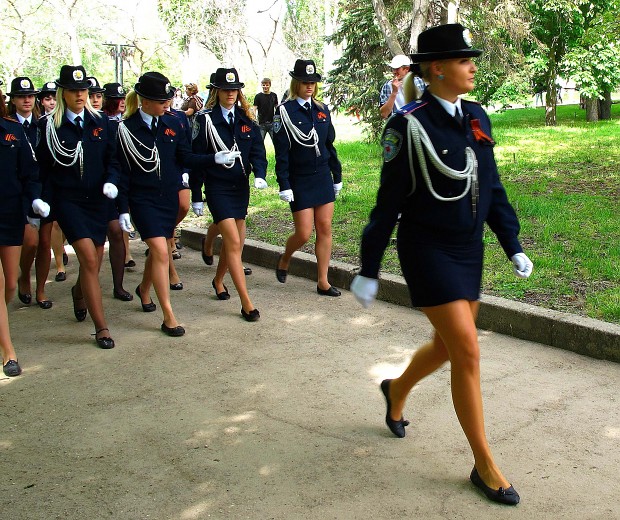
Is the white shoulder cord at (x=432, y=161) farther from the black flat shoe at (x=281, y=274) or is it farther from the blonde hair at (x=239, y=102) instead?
the black flat shoe at (x=281, y=274)

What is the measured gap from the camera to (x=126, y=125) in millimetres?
7035

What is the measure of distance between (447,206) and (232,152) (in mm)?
3710

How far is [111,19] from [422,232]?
3915cm

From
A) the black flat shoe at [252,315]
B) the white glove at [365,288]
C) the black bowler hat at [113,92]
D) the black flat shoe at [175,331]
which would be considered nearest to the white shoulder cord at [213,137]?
the black flat shoe at [252,315]

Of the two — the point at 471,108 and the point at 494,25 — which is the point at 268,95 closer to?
the point at 494,25

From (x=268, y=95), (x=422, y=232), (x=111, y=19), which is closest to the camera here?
(x=422, y=232)

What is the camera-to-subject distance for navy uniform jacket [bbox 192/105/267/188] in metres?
7.54

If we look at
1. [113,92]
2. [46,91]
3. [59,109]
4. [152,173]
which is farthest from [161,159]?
[46,91]

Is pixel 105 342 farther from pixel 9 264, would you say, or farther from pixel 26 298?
pixel 26 298

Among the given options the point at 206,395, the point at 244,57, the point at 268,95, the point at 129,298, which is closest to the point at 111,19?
the point at 244,57

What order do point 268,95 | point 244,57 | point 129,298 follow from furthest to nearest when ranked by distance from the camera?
point 244,57, point 268,95, point 129,298

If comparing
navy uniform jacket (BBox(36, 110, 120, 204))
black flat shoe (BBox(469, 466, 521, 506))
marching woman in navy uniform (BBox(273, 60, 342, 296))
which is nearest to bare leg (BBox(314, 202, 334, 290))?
marching woman in navy uniform (BBox(273, 60, 342, 296))

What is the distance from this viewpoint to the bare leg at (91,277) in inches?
265

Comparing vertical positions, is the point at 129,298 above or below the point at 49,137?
below
